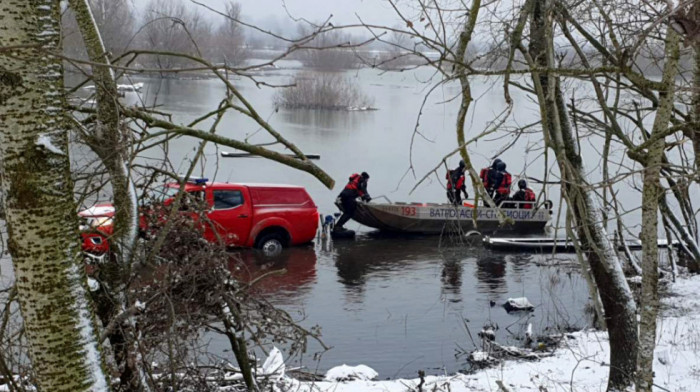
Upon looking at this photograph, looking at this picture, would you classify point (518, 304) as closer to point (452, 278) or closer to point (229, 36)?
point (452, 278)

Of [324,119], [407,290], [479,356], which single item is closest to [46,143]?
[479,356]

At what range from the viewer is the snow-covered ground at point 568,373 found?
30.8ft

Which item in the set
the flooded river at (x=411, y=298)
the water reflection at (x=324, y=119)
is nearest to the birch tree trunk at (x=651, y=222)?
the flooded river at (x=411, y=298)

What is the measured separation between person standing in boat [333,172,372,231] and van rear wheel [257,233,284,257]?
9.80 feet

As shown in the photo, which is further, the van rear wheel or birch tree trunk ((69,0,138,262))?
the van rear wheel

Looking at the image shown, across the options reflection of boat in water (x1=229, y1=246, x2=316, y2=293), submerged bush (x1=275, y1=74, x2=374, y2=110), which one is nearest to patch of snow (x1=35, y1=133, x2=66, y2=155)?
reflection of boat in water (x1=229, y1=246, x2=316, y2=293)

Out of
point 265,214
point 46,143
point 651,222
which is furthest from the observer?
point 265,214

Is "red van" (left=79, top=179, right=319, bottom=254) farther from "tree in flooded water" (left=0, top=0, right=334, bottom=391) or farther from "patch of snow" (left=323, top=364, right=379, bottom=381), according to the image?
"tree in flooded water" (left=0, top=0, right=334, bottom=391)

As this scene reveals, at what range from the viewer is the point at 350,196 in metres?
20.9

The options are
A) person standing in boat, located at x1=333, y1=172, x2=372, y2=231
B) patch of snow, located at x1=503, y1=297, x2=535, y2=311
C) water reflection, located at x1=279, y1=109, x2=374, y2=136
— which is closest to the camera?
patch of snow, located at x1=503, y1=297, x2=535, y2=311

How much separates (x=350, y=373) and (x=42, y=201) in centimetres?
747

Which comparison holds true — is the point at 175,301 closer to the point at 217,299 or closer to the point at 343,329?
the point at 217,299

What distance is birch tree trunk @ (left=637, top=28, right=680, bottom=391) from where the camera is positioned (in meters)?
5.37

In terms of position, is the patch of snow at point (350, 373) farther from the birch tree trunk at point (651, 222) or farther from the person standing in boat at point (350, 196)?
the person standing in boat at point (350, 196)
